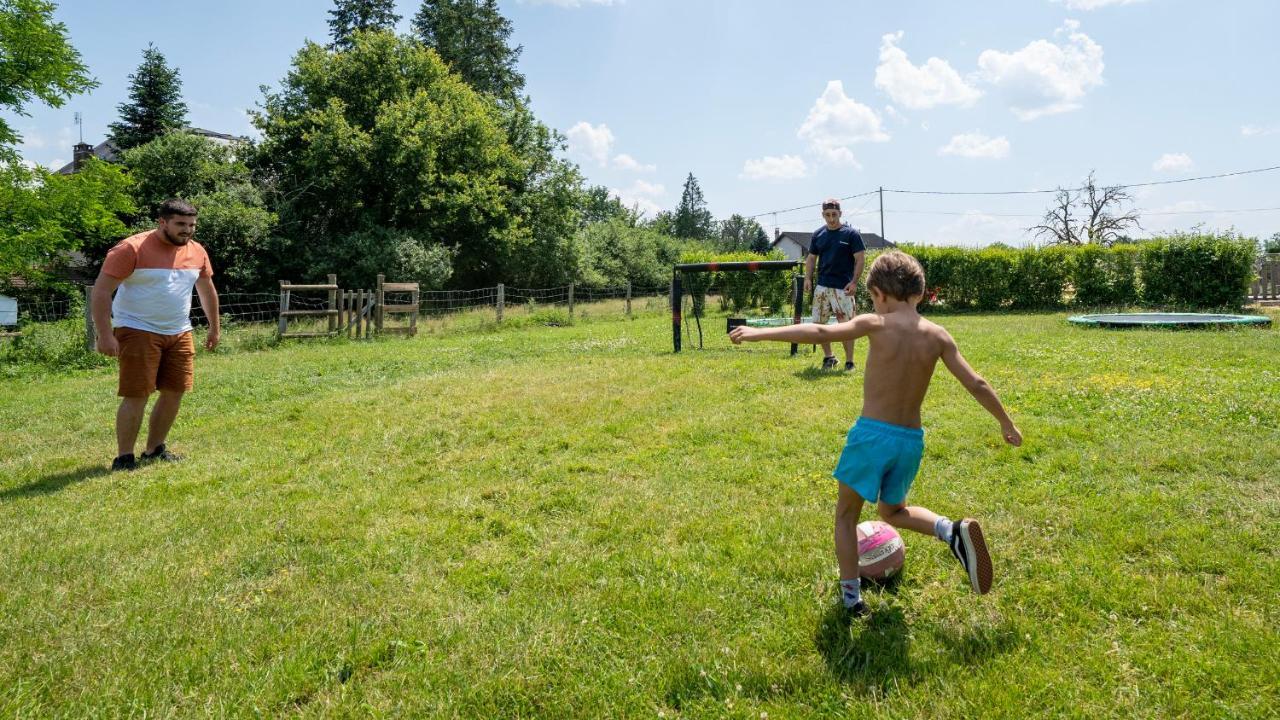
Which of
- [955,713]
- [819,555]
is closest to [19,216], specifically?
[819,555]

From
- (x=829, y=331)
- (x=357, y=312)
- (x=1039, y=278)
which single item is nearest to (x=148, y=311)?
(x=829, y=331)

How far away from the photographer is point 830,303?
8.35 meters

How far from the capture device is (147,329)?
5285 mm

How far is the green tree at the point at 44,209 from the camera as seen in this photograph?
45.5ft

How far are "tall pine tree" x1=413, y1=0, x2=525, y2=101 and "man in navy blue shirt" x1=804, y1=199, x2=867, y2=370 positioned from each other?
32094 mm

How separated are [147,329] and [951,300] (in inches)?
850

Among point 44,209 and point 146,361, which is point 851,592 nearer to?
point 146,361

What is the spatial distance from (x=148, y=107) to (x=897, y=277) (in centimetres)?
3558

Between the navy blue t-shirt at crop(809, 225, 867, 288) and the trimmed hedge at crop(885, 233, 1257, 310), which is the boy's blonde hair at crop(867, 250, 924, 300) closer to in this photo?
the navy blue t-shirt at crop(809, 225, 867, 288)

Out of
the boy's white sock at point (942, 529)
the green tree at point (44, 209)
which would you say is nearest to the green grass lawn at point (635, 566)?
the boy's white sock at point (942, 529)

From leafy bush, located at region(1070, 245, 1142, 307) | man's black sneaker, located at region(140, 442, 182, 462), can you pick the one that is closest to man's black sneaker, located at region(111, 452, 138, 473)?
man's black sneaker, located at region(140, 442, 182, 462)

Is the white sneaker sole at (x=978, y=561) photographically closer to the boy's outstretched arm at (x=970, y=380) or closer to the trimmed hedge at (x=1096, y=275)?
the boy's outstretched arm at (x=970, y=380)

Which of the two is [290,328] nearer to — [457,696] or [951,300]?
[457,696]

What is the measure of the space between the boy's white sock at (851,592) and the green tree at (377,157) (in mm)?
24161
